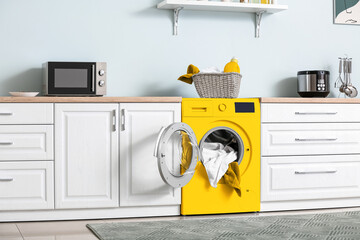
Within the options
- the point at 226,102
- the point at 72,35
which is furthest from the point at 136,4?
the point at 226,102

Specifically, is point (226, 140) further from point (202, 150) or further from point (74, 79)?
point (74, 79)

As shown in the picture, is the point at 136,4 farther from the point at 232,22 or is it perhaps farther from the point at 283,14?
the point at 283,14

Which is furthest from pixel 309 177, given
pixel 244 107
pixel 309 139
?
pixel 244 107

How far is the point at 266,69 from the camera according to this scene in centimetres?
420

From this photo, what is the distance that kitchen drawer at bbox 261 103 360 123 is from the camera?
3598 mm

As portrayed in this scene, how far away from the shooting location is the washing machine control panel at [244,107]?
3529 millimetres

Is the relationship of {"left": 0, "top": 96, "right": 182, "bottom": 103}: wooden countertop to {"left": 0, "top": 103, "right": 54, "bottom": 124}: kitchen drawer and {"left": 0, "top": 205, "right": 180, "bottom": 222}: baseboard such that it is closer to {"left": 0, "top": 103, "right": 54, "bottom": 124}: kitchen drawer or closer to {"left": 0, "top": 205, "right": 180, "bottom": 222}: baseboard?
{"left": 0, "top": 103, "right": 54, "bottom": 124}: kitchen drawer

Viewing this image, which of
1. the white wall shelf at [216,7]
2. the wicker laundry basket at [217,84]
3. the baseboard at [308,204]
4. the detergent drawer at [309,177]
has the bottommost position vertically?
the baseboard at [308,204]

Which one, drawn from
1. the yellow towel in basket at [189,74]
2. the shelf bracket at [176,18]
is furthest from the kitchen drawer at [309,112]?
the shelf bracket at [176,18]

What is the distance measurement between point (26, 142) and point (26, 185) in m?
0.26

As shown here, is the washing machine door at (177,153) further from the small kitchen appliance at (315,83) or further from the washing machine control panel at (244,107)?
the small kitchen appliance at (315,83)

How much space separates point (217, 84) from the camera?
3.54 metres

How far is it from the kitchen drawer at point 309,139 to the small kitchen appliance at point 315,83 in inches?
14.9

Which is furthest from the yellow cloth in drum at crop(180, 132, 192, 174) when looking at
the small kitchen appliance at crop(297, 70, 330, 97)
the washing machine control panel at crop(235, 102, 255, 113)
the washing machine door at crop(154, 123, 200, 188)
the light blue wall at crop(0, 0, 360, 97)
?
the small kitchen appliance at crop(297, 70, 330, 97)
